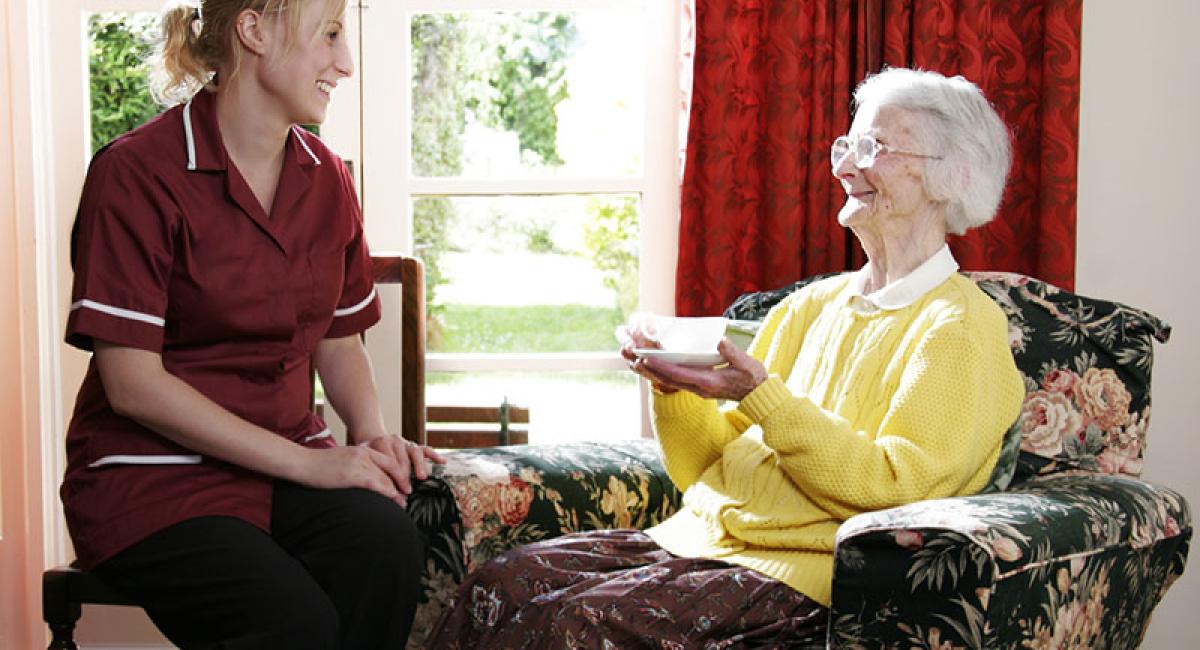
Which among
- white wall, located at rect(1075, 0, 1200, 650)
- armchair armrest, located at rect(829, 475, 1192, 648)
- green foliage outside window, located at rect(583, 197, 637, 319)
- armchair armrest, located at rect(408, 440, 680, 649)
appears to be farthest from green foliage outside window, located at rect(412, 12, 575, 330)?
armchair armrest, located at rect(829, 475, 1192, 648)

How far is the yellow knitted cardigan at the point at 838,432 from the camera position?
162cm

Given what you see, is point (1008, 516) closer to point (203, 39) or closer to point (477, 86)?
point (203, 39)

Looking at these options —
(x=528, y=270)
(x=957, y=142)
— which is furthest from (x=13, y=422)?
(x=957, y=142)

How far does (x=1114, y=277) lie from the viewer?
269 cm

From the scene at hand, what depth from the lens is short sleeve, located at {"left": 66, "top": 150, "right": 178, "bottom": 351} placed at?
5.22ft

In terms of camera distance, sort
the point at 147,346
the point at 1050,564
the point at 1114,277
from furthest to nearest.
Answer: the point at 1114,277, the point at 147,346, the point at 1050,564

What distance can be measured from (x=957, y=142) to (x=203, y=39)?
1155 millimetres

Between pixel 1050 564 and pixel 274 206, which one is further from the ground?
pixel 274 206

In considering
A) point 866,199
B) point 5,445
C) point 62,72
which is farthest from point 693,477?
point 62,72

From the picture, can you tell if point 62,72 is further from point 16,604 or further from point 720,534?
point 720,534

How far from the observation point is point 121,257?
1.61 m

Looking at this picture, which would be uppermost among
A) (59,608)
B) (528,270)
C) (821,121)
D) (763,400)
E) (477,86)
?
(477,86)

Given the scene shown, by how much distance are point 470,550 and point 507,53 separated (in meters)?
1.43

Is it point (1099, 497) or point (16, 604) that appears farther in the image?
point (16, 604)
